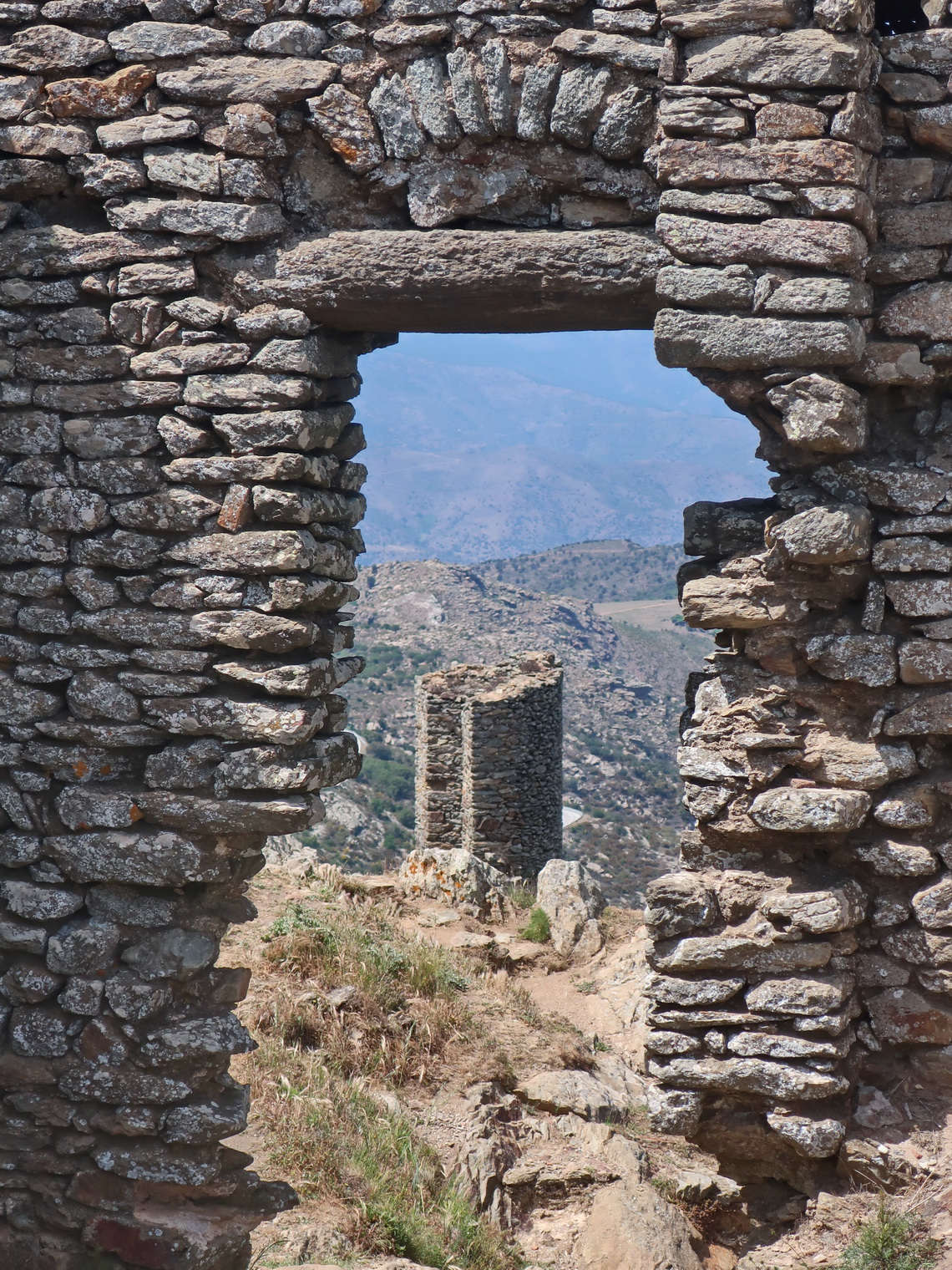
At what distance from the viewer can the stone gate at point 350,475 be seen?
3416 mm

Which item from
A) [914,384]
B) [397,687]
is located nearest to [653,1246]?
[914,384]

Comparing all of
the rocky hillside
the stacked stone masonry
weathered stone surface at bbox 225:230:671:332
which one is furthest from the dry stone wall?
the rocky hillside

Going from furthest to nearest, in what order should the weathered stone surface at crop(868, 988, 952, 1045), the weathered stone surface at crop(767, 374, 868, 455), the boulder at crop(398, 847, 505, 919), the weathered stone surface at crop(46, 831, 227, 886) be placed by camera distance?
the boulder at crop(398, 847, 505, 919)
the weathered stone surface at crop(46, 831, 227, 886)
the weathered stone surface at crop(868, 988, 952, 1045)
the weathered stone surface at crop(767, 374, 868, 455)

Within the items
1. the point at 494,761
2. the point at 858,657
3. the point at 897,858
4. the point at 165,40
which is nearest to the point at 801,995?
the point at 897,858

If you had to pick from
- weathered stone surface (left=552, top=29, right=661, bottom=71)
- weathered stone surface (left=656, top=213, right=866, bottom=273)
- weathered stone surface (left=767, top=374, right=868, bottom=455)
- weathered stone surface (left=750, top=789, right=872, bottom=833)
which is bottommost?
weathered stone surface (left=750, top=789, right=872, bottom=833)

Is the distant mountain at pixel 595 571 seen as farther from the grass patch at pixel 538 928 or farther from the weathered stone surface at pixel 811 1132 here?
the weathered stone surface at pixel 811 1132

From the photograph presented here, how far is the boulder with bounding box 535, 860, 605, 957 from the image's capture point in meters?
8.38

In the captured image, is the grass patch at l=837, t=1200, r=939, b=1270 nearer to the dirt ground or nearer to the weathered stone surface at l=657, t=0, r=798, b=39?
the dirt ground

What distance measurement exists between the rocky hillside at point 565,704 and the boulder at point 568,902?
15.7 metres

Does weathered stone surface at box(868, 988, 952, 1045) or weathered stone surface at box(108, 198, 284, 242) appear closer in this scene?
weathered stone surface at box(868, 988, 952, 1045)

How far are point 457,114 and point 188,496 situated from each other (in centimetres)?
156

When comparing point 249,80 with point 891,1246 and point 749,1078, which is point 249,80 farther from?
point 891,1246

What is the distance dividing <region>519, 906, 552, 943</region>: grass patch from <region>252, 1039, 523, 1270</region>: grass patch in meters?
3.27

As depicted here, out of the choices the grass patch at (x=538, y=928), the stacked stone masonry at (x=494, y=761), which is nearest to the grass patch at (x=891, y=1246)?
the grass patch at (x=538, y=928)
